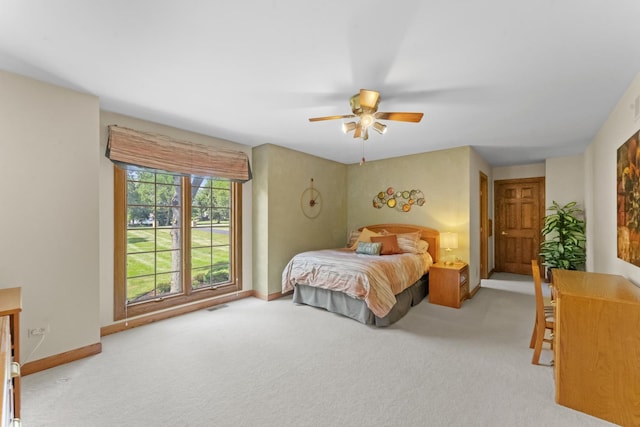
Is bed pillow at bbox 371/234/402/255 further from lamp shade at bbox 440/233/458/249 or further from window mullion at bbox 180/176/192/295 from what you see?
window mullion at bbox 180/176/192/295

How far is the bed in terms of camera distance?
10.7 feet

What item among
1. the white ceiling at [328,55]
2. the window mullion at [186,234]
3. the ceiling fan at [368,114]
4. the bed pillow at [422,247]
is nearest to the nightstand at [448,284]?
the bed pillow at [422,247]

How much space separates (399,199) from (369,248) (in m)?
1.39

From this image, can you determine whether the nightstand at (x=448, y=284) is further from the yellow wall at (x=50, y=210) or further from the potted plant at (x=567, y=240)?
the yellow wall at (x=50, y=210)

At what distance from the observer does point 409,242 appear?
14.8ft

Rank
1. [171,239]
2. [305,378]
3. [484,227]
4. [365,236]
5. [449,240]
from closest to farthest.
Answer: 1. [305,378]
2. [171,239]
3. [449,240]
4. [365,236]
5. [484,227]

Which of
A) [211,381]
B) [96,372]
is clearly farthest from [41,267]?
[211,381]

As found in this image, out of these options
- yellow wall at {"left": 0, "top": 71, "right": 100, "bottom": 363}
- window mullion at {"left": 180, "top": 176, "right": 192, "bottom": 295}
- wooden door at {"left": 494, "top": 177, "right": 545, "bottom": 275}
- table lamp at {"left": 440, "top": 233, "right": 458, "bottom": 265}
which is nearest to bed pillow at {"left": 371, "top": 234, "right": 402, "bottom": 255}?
table lamp at {"left": 440, "top": 233, "right": 458, "bottom": 265}

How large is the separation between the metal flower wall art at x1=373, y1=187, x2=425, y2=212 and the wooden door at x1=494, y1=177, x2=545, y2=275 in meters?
2.62

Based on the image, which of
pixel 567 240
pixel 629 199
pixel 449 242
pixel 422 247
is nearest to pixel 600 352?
pixel 629 199

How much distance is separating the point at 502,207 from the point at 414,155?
2.89 m

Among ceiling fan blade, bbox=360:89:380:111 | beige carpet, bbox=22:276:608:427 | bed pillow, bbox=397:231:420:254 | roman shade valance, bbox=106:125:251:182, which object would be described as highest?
ceiling fan blade, bbox=360:89:380:111

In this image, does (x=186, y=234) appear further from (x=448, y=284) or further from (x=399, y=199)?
(x=448, y=284)

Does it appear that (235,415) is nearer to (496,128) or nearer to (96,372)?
(96,372)
